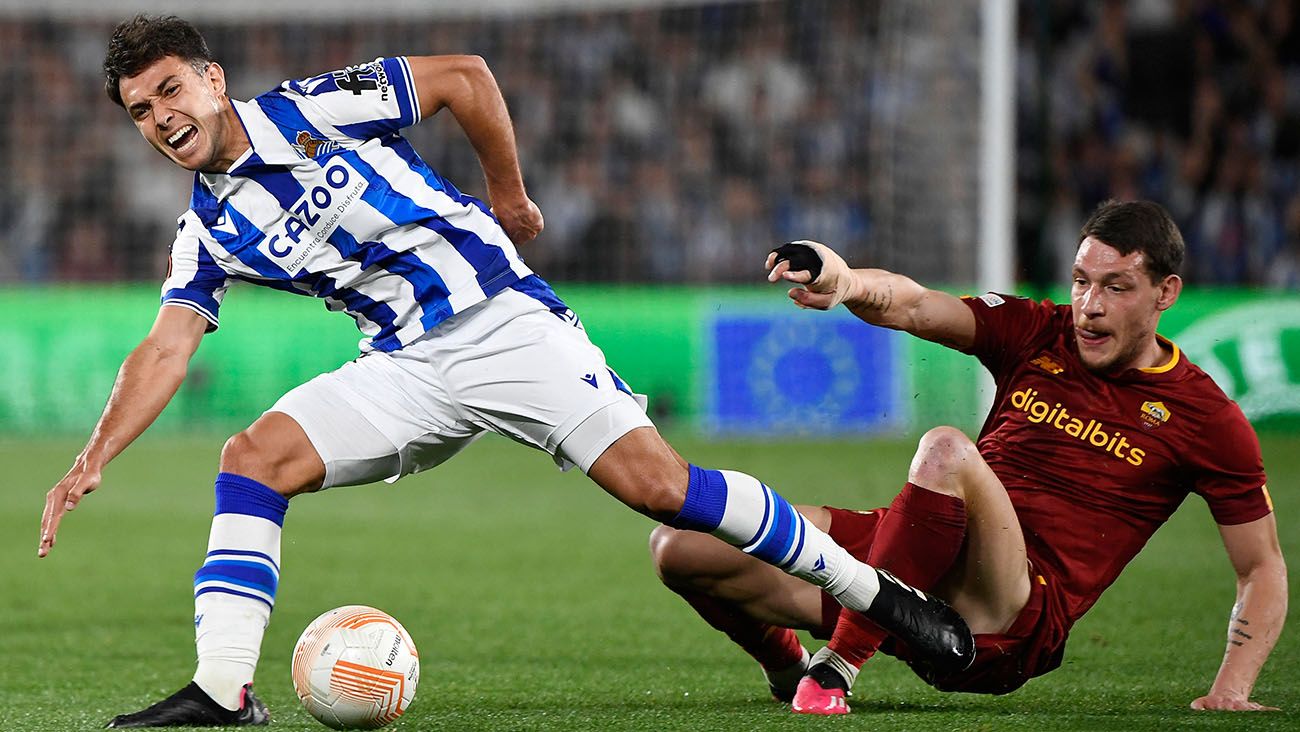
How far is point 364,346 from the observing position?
13.9 ft

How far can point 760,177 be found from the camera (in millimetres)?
16188

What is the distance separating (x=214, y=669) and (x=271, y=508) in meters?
0.39

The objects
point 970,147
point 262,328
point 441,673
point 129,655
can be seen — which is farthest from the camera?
point 262,328

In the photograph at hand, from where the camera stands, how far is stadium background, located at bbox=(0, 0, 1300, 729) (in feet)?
39.0

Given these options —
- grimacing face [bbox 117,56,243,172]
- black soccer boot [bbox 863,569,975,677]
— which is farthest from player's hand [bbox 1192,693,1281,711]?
grimacing face [bbox 117,56,243,172]

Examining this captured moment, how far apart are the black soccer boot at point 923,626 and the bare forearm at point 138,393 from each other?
1.79m

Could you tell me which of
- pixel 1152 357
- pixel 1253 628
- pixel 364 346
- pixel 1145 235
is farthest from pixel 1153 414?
pixel 364 346

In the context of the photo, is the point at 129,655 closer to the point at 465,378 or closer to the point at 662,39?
the point at 465,378

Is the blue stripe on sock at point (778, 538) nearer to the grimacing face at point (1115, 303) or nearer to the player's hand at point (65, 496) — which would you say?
the grimacing face at point (1115, 303)

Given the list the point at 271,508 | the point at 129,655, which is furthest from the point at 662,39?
the point at 271,508

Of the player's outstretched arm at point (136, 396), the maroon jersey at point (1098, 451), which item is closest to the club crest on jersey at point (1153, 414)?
the maroon jersey at point (1098, 451)

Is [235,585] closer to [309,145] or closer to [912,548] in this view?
[309,145]

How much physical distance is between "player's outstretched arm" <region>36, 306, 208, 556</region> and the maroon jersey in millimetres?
1999

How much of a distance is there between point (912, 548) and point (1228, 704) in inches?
33.0
